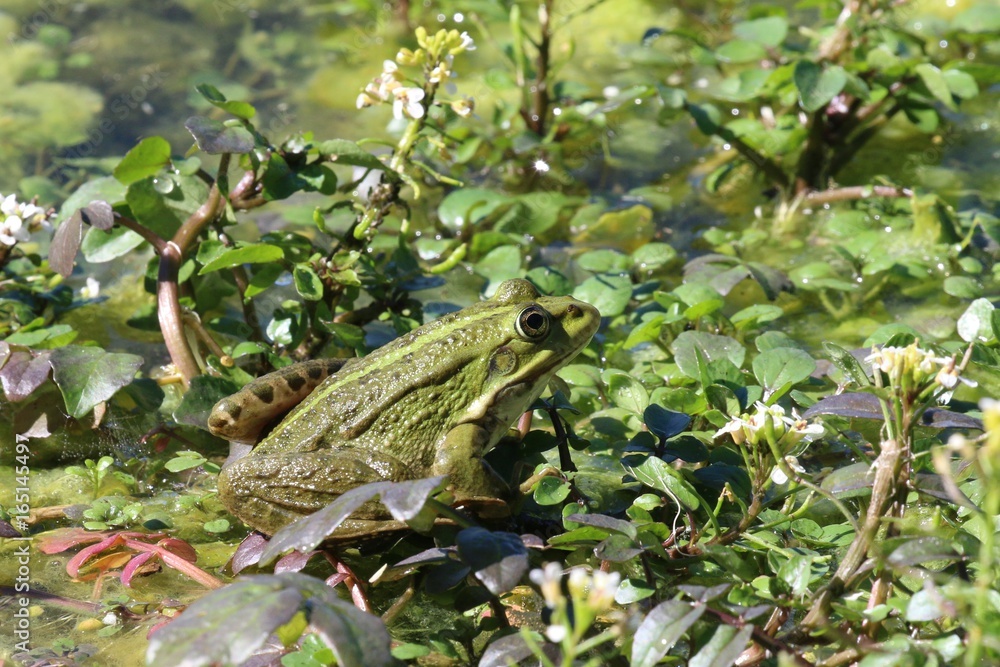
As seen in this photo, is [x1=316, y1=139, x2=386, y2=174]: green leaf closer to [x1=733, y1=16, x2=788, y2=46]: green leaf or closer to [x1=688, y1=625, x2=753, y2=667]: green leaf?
[x1=688, y1=625, x2=753, y2=667]: green leaf

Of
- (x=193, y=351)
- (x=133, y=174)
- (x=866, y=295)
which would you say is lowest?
(x=866, y=295)

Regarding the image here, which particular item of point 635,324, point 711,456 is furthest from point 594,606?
point 635,324

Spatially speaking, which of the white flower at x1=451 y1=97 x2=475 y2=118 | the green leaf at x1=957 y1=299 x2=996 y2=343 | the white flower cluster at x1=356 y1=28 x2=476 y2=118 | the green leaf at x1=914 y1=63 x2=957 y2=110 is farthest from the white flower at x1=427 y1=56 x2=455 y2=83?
the green leaf at x1=914 y1=63 x2=957 y2=110

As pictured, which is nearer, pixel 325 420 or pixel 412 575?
pixel 412 575

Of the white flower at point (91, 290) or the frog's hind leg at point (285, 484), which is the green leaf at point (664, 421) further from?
the white flower at point (91, 290)

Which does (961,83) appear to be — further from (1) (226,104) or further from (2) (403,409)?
(1) (226,104)

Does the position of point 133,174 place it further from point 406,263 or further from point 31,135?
point 31,135

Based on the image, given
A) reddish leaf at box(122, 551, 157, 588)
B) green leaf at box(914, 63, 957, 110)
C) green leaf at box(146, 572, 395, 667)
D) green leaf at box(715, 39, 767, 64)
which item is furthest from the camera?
green leaf at box(715, 39, 767, 64)
